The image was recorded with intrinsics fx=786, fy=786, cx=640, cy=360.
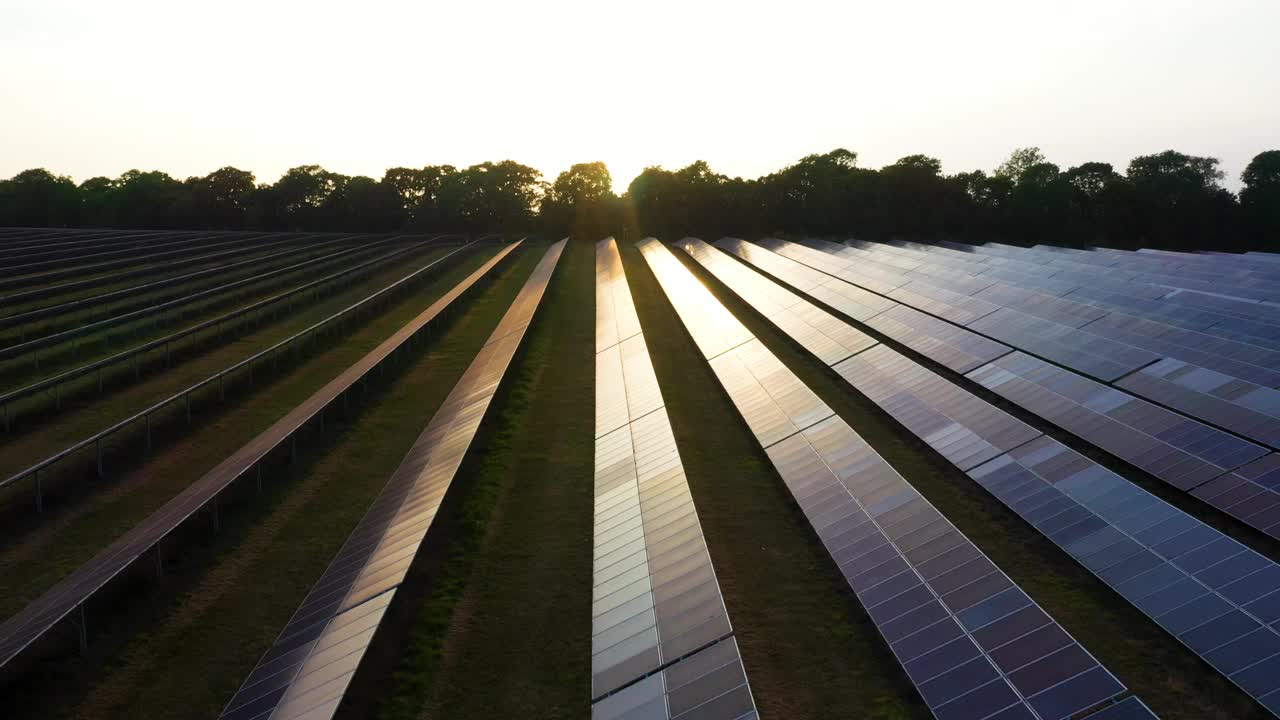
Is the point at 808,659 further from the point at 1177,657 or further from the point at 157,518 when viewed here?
the point at 157,518

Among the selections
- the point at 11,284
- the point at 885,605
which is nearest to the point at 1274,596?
the point at 885,605

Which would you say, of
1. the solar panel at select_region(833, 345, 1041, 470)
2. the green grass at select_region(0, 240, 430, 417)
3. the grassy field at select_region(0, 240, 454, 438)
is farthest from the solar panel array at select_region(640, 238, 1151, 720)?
the green grass at select_region(0, 240, 430, 417)

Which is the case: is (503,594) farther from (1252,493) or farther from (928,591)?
(1252,493)

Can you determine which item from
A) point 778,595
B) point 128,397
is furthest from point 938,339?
point 128,397

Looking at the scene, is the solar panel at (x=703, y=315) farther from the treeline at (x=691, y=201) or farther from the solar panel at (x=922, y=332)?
the treeline at (x=691, y=201)

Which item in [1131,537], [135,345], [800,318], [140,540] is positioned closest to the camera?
[1131,537]

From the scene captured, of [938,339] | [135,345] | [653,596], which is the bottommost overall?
[653,596]
